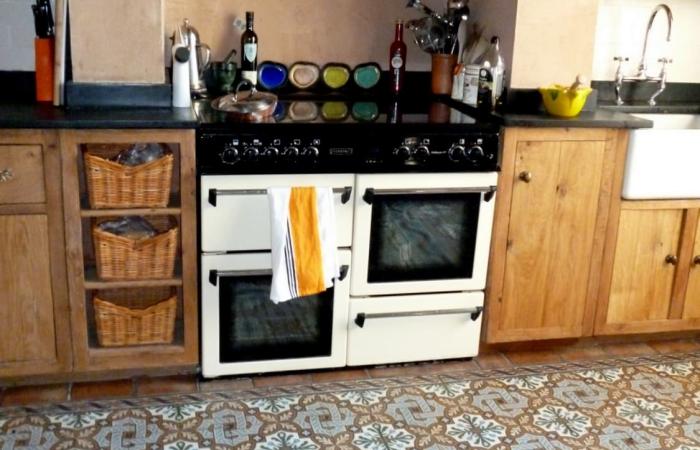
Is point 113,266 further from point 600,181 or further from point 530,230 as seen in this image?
point 600,181

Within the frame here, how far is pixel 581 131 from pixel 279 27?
125 centimetres

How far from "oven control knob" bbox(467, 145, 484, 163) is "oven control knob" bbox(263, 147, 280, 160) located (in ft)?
2.13

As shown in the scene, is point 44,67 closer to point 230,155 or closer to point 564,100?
point 230,155

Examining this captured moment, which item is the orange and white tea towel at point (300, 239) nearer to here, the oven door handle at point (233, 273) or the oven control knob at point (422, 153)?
the oven door handle at point (233, 273)

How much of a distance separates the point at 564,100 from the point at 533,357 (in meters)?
0.97

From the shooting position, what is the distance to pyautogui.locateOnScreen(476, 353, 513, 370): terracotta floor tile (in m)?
2.93

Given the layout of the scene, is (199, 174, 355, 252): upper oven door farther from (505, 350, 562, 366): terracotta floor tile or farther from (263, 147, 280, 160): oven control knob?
(505, 350, 562, 366): terracotta floor tile

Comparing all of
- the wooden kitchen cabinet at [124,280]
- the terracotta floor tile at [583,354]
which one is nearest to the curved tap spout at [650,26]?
the terracotta floor tile at [583,354]

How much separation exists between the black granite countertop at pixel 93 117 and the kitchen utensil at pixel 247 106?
12cm

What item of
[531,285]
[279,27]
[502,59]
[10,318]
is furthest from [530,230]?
[10,318]

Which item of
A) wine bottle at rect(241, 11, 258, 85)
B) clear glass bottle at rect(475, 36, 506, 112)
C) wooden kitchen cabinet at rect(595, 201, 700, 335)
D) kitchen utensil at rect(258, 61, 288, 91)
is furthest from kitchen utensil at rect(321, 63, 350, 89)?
wooden kitchen cabinet at rect(595, 201, 700, 335)

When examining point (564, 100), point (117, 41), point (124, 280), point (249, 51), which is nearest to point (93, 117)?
point (117, 41)

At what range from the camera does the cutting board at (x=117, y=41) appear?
254 centimetres

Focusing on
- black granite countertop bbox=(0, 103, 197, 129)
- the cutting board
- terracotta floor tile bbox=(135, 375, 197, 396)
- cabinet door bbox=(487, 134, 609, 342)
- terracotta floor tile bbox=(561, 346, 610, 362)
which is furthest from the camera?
terracotta floor tile bbox=(561, 346, 610, 362)
